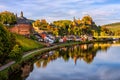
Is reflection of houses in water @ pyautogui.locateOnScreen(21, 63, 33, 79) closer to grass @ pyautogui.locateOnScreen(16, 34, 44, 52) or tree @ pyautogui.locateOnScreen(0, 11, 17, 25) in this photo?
grass @ pyautogui.locateOnScreen(16, 34, 44, 52)

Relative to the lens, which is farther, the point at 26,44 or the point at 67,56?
the point at 26,44

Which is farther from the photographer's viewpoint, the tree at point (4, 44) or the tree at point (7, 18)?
the tree at point (7, 18)

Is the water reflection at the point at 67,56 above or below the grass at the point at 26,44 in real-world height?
below

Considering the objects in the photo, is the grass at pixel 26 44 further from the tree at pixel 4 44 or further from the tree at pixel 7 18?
the tree at pixel 7 18

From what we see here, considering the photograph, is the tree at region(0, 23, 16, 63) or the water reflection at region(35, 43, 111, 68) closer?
the tree at region(0, 23, 16, 63)

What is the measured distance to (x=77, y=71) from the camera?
2628 inches

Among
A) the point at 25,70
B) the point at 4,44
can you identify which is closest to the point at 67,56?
the point at 25,70

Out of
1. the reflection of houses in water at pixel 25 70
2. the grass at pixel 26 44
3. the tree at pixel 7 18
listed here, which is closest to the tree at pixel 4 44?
the reflection of houses in water at pixel 25 70

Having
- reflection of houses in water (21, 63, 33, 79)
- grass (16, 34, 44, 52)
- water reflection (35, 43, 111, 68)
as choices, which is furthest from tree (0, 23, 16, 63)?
grass (16, 34, 44, 52)

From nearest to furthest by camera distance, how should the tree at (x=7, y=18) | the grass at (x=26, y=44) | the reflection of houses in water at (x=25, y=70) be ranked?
the reflection of houses in water at (x=25, y=70) < the grass at (x=26, y=44) < the tree at (x=7, y=18)

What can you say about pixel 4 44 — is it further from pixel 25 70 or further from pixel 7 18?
pixel 7 18

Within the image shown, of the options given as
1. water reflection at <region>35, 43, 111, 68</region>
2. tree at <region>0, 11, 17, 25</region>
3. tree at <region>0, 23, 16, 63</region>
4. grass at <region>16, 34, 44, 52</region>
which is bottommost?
water reflection at <region>35, 43, 111, 68</region>

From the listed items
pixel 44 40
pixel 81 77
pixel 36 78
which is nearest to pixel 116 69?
pixel 81 77

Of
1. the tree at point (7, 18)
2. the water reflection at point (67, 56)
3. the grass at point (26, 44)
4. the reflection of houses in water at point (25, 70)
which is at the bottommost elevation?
the water reflection at point (67, 56)
